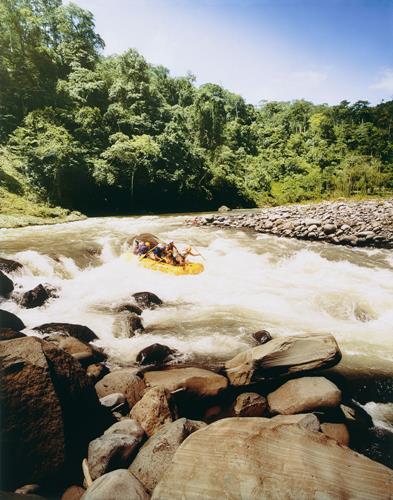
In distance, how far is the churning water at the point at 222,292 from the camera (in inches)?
250

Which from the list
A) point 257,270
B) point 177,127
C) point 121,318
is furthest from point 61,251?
point 177,127

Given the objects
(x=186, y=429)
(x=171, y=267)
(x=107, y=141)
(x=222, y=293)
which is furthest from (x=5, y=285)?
(x=107, y=141)

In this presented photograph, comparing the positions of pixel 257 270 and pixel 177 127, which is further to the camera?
pixel 177 127

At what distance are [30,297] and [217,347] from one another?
4.47 metres

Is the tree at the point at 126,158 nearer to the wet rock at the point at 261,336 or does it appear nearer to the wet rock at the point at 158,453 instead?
the wet rock at the point at 261,336

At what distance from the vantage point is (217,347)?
599 cm

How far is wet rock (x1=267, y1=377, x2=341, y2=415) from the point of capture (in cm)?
400

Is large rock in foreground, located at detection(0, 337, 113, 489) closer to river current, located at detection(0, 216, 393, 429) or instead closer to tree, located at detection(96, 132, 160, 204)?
river current, located at detection(0, 216, 393, 429)

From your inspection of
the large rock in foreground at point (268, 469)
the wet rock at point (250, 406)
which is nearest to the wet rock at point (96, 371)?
the wet rock at point (250, 406)

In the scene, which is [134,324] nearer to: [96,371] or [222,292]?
[96,371]

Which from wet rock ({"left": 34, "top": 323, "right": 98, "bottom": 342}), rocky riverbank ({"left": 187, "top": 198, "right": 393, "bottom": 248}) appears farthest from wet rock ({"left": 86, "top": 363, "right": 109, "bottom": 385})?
rocky riverbank ({"left": 187, "top": 198, "right": 393, "bottom": 248})

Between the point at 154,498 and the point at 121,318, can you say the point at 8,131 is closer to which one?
the point at 121,318

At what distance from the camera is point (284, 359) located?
455 cm

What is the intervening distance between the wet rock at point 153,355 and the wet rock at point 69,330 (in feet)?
3.86
